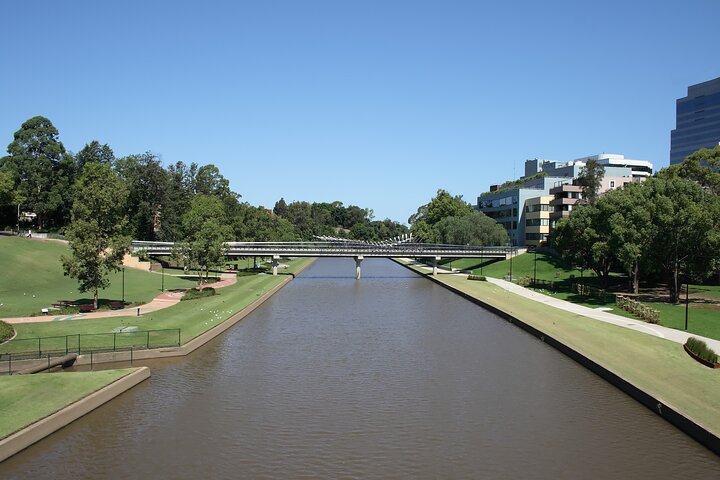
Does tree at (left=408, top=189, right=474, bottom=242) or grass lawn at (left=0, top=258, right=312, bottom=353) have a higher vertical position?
tree at (left=408, top=189, right=474, bottom=242)

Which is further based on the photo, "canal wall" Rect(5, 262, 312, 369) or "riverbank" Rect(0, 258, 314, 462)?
"canal wall" Rect(5, 262, 312, 369)

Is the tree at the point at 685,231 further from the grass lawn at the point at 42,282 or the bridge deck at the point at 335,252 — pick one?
the grass lawn at the point at 42,282

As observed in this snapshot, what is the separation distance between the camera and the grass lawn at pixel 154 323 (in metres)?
36.8

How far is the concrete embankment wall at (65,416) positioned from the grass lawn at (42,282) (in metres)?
21.0

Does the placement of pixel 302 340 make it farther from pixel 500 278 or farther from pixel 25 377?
pixel 500 278

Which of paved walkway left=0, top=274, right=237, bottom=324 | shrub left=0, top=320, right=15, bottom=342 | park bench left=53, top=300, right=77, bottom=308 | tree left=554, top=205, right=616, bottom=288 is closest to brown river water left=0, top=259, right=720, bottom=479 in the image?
shrub left=0, top=320, right=15, bottom=342

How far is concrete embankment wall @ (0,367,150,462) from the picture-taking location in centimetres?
2225

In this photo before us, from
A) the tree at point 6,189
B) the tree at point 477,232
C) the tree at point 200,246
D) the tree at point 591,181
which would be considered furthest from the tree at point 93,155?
the tree at point 591,181

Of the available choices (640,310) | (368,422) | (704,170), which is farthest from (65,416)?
(704,170)

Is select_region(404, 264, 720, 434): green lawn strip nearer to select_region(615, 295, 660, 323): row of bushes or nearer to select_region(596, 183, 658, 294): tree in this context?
select_region(615, 295, 660, 323): row of bushes

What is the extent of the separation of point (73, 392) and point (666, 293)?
6209 centimetres

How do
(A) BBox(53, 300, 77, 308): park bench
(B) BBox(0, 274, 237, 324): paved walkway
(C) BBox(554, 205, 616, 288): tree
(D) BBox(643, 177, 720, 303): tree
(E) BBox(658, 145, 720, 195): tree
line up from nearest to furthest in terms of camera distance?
(B) BBox(0, 274, 237, 324): paved walkway < (A) BBox(53, 300, 77, 308): park bench < (D) BBox(643, 177, 720, 303): tree < (C) BBox(554, 205, 616, 288): tree < (E) BBox(658, 145, 720, 195): tree

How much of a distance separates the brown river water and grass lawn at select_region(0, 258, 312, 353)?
4568 millimetres

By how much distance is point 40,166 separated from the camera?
10244 centimetres
